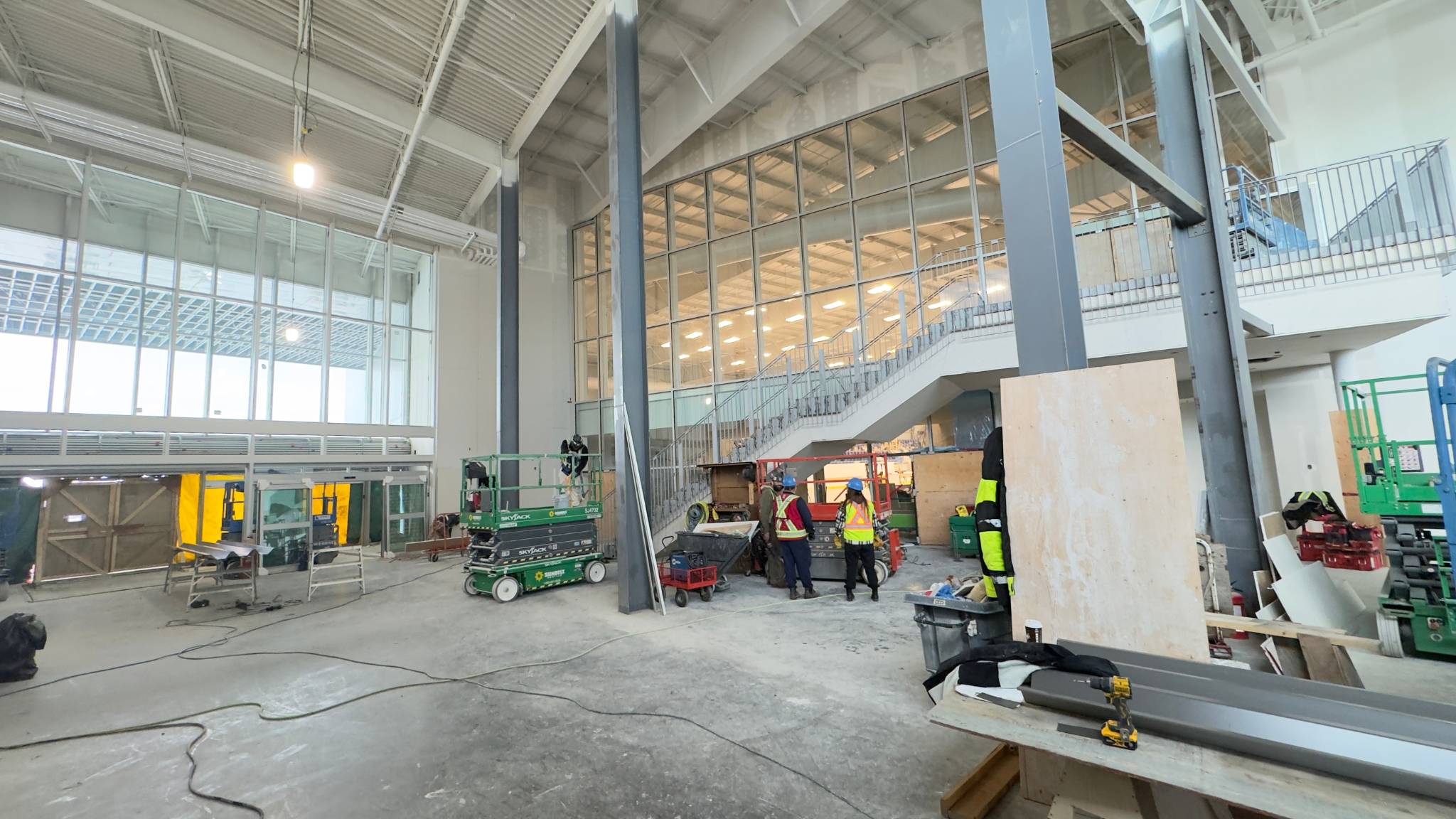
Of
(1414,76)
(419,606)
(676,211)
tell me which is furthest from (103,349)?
(1414,76)

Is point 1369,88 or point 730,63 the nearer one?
point 1369,88

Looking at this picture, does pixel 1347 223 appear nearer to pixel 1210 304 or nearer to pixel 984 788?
pixel 1210 304

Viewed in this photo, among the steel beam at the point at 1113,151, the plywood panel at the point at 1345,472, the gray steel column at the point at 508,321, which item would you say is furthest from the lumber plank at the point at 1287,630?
the gray steel column at the point at 508,321

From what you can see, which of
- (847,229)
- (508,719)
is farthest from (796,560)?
(847,229)

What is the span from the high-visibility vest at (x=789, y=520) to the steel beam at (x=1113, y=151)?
517 cm

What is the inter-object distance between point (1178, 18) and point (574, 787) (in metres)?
9.68

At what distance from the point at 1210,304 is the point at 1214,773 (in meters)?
6.43

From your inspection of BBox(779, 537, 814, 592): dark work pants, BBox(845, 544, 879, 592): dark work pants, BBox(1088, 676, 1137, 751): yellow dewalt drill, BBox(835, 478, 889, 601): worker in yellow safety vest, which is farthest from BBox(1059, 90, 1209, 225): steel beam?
BBox(779, 537, 814, 592): dark work pants

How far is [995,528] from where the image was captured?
432cm

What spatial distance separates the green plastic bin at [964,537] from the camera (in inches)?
442

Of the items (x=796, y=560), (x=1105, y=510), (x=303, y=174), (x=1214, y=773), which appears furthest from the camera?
(x=796, y=560)

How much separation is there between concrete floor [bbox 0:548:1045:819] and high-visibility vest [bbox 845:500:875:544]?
0.87 meters

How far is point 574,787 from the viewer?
3.32 meters

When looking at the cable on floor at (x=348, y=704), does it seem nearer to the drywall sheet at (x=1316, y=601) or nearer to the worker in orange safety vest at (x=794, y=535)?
the worker in orange safety vest at (x=794, y=535)
